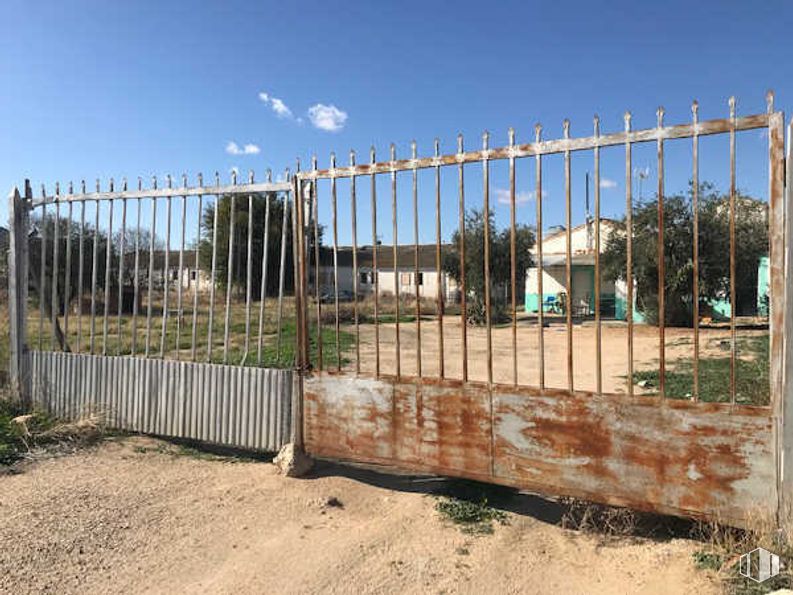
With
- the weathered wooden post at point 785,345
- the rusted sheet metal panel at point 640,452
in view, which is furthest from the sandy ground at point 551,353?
the weathered wooden post at point 785,345

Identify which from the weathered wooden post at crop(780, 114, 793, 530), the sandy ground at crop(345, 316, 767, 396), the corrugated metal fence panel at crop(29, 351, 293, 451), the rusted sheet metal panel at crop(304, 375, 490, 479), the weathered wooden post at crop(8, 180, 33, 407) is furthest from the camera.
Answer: the sandy ground at crop(345, 316, 767, 396)

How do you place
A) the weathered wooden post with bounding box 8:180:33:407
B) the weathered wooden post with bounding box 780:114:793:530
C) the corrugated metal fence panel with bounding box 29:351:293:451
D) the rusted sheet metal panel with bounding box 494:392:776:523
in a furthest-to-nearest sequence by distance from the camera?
the weathered wooden post with bounding box 8:180:33:407 → the corrugated metal fence panel with bounding box 29:351:293:451 → the rusted sheet metal panel with bounding box 494:392:776:523 → the weathered wooden post with bounding box 780:114:793:530

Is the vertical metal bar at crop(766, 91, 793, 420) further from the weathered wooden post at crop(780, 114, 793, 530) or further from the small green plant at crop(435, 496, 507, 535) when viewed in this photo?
the small green plant at crop(435, 496, 507, 535)

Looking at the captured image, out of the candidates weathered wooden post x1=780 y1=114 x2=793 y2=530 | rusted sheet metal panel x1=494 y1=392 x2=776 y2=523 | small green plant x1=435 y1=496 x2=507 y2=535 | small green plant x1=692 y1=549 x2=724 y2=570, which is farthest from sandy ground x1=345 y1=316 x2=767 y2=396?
weathered wooden post x1=780 y1=114 x2=793 y2=530

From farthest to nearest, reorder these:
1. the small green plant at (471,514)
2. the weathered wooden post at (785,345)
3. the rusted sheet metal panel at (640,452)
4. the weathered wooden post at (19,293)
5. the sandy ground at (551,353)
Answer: the sandy ground at (551,353) → the weathered wooden post at (19,293) → the small green plant at (471,514) → the rusted sheet metal panel at (640,452) → the weathered wooden post at (785,345)

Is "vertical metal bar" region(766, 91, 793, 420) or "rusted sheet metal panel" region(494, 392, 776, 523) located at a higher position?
"vertical metal bar" region(766, 91, 793, 420)

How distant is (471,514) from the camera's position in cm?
412

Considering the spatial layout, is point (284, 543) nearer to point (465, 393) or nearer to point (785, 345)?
point (465, 393)

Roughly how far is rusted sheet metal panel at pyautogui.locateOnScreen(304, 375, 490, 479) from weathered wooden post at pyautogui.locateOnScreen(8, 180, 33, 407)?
13.5 feet

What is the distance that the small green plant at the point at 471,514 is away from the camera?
3949mm

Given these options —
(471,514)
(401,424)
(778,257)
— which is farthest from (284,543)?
(778,257)

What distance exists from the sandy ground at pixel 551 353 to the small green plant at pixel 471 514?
516 cm

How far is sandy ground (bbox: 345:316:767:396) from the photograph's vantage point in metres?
10.8

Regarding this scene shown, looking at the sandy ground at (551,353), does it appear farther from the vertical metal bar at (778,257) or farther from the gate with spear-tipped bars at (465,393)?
the vertical metal bar at (778,257)
